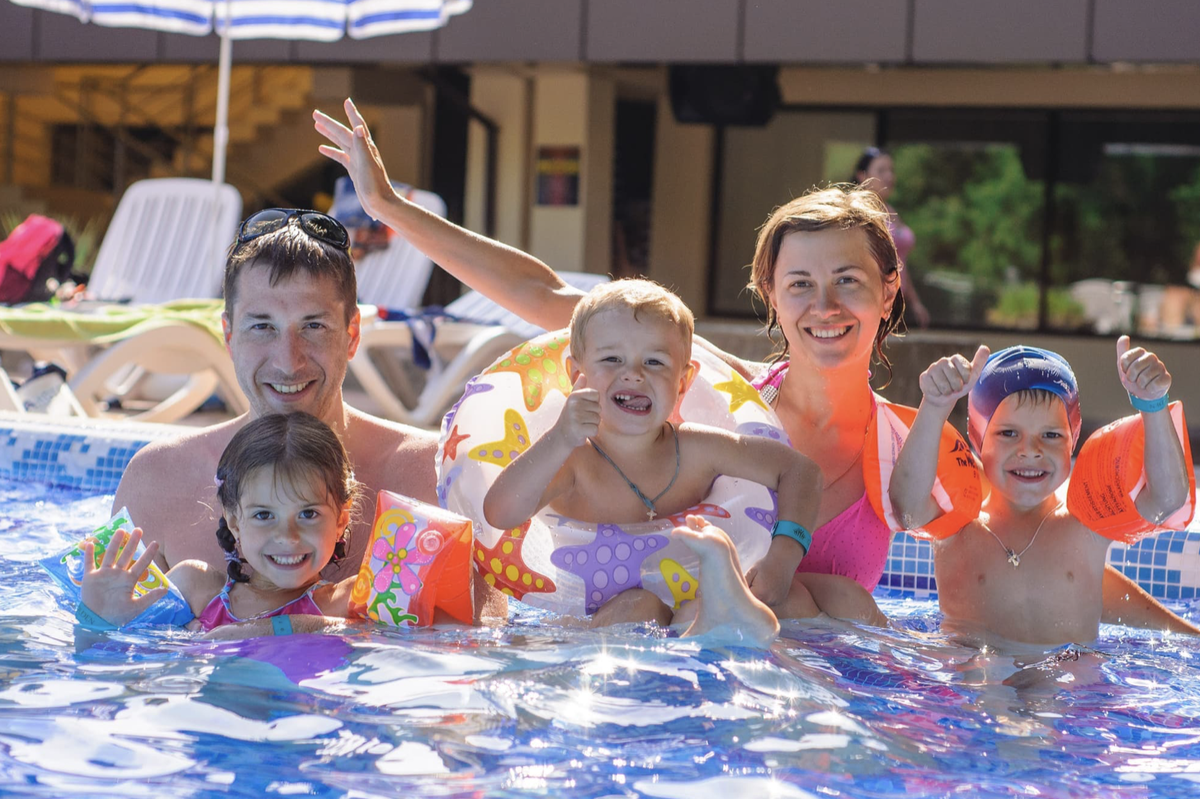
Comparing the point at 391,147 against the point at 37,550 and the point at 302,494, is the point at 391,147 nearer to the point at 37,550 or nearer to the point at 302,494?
the point at 37,550

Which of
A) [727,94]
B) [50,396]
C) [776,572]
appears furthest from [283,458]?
[727,94]

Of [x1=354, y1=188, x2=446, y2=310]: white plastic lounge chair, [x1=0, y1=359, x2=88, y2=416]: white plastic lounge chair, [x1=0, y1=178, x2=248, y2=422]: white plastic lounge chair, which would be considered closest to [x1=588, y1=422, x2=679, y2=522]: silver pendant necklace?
[x1=0, y1=359, x2=88, y2=416]: white plastic lounge chair

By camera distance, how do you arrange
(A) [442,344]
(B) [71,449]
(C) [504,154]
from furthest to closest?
(C) [504,154], (A) [442,344], (B) [71,449]

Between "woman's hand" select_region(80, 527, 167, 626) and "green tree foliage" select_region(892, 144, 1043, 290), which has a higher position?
"green tree foliage" select_region(892, 144, 1043, 290)

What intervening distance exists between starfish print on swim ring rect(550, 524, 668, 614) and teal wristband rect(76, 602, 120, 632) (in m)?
1.02

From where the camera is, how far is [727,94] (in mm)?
11742

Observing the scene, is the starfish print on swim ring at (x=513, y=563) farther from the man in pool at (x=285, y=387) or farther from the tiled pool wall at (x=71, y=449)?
the tiled pool wall at (x=71, y=449)

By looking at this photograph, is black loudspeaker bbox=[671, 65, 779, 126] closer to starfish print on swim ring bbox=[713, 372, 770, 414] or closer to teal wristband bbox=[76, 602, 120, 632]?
starfish print on swim ring bbox=[713, 372, 770, 414]

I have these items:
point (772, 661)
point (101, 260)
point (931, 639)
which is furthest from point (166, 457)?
point (101, 260)

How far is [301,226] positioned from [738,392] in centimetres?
120

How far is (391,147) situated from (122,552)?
475 inches

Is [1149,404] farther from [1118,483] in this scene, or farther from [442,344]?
[442,344]

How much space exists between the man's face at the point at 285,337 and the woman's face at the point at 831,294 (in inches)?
43.8

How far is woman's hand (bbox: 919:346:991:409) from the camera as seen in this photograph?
2801 millimetres
